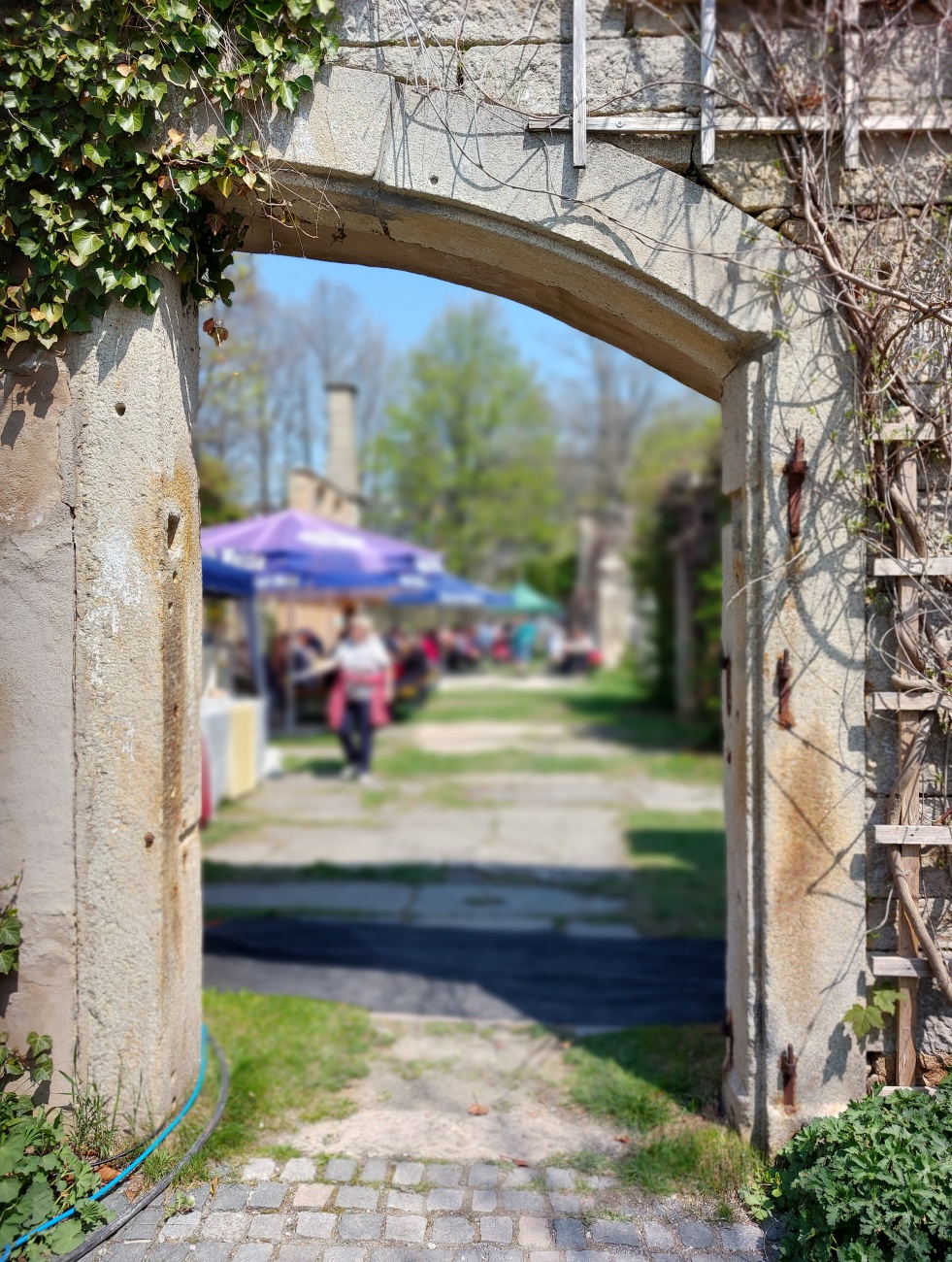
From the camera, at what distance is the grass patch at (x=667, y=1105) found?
3.23m

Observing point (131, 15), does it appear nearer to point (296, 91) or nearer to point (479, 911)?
point (296, 91)

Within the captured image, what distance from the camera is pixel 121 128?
3055 millimetres

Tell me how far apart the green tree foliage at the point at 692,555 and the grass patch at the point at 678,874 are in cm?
180

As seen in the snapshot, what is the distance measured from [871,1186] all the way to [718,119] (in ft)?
11.2

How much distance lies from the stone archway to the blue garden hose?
9cm

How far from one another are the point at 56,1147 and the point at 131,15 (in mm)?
3681

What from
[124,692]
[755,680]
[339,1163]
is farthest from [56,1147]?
[755,680]

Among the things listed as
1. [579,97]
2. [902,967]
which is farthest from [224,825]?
[579,97]

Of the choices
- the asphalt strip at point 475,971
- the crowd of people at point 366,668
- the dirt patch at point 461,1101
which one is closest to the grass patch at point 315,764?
the crowd of people at point 366,668

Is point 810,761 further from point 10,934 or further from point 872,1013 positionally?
point 10,934

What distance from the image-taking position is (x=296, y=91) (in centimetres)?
316

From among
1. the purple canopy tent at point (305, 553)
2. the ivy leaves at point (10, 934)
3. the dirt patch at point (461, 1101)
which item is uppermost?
the purple canopy tent at point (305, 553)

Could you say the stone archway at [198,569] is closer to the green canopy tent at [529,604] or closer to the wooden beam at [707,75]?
the wooden beam at [707,75]

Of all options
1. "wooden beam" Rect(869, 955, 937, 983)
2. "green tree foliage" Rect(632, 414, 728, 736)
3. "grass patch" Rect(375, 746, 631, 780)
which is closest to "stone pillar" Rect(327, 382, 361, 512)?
"green tree foliage" Rect(632, 414, 728, 736)
